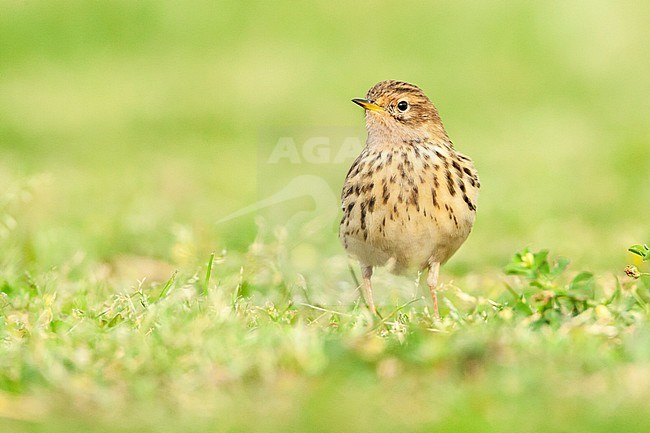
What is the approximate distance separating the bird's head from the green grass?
883 mm

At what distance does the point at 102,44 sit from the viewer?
17.5 m

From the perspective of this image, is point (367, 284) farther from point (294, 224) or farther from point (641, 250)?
point (294, 224)

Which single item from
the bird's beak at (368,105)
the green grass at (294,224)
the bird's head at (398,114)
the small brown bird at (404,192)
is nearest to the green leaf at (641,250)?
the green grass at (294,224)

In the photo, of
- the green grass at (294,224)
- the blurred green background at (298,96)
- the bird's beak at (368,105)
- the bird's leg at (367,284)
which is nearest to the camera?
the green grass at (294,224)

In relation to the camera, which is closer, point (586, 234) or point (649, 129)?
point (586, 234)

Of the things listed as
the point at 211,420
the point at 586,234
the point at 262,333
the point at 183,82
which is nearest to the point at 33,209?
the point at 586,234

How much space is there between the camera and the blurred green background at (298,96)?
36.3 feet

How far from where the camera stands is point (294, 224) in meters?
9.11

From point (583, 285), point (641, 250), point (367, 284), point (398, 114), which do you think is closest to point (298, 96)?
point (398, 114)

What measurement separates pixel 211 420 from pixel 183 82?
42.6 ft

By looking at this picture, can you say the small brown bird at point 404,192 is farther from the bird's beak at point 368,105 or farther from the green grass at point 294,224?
the green grass at point 294,224

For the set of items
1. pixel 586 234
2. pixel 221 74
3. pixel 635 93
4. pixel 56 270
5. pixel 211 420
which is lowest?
Answer: pixel 211 420

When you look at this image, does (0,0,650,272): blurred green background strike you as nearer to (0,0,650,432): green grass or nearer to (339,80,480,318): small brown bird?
(0,0,650,432): green grass

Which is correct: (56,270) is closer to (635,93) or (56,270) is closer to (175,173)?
(175,173)
